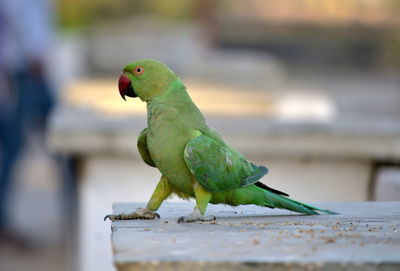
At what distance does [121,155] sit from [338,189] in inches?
59.0

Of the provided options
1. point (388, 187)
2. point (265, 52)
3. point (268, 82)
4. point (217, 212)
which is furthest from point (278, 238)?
point (265, 52)

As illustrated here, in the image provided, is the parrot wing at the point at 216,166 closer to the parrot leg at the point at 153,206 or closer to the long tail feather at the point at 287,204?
the long tail feather at the point at 287,204

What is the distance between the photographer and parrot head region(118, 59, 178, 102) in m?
4.00

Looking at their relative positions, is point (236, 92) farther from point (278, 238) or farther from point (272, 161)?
point (278, 238)

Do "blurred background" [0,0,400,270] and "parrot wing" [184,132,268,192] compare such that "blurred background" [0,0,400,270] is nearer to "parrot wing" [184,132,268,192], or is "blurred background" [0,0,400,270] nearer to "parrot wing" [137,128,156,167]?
"parrot wing" [184,132,268,192]

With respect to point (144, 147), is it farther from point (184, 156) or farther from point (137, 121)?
point (137, 121)

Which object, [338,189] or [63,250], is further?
[63,250]

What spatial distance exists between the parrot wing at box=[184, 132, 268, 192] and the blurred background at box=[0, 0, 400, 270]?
1497mm

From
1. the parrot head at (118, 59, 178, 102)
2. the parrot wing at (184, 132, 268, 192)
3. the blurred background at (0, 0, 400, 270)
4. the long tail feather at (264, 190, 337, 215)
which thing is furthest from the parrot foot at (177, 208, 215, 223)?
the blurred background at (0, 0, 400, 270)

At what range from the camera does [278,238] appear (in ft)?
11.1

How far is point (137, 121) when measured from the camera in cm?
677

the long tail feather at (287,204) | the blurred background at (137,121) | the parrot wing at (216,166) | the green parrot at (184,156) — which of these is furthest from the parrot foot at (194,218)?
the blurred background at (137,121)

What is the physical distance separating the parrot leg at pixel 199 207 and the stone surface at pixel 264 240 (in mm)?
50

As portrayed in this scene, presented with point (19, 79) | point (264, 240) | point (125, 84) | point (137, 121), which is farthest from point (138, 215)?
point (19, 79)
